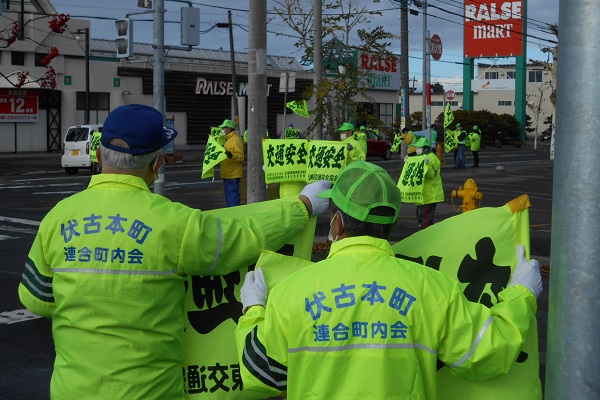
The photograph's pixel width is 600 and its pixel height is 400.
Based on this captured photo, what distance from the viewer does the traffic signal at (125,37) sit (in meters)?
15.1

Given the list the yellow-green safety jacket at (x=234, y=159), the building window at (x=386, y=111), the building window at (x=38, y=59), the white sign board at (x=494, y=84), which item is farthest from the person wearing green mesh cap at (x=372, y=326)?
the white sign board at (x=494, y=84)

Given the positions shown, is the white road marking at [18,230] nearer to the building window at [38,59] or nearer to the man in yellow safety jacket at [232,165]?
the man in yellow safety jacket at [232,165]

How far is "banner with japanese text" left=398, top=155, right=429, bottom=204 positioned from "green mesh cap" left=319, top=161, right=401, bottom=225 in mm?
11750

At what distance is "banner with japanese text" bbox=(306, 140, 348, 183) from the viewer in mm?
14289

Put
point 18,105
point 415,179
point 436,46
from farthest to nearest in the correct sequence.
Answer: point 18,105
point 436,46
point 415,179

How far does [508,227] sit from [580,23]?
114cm

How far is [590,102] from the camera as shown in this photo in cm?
239

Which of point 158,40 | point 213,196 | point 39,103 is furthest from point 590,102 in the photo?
point 39,103

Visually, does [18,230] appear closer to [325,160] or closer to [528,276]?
[325,160]

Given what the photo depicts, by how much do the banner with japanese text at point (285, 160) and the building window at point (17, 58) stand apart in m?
33.9

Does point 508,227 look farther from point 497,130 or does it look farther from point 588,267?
point 497,130

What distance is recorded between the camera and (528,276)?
3.02 meters

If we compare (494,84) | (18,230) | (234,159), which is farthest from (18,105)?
→ (494,84)

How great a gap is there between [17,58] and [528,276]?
45367mm
